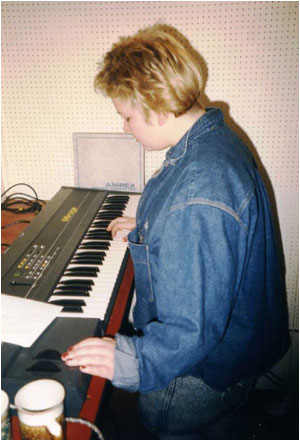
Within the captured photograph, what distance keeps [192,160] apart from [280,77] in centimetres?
128

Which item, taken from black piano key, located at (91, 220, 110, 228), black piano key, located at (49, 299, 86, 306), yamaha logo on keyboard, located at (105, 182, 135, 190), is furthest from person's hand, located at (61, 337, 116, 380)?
yamaha logo on keyboard, located at (105, 182, 135, 190)

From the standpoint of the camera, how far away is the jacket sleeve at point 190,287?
2.93 ft

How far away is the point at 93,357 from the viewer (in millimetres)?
955

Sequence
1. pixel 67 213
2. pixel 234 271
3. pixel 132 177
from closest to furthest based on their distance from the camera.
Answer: pixel 234 271 → pixel 67 213 → pixel 132 177

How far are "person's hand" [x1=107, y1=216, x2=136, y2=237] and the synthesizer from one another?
30 millimetres

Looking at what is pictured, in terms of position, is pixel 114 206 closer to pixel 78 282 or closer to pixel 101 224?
pixel 101 224

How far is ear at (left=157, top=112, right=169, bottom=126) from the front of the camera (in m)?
1.10

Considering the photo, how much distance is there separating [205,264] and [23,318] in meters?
0.55

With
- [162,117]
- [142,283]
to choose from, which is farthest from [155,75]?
[142,283]

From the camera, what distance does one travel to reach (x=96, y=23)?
1.97 m

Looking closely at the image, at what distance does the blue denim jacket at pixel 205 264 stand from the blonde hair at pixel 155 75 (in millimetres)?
98

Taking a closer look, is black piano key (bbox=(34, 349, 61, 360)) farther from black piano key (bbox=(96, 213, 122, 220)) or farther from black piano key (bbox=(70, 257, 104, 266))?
black piano key (bbox=(96, 213, 122, 220))

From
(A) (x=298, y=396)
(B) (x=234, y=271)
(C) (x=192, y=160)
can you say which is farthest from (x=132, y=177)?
(A) (x=298, y=396)

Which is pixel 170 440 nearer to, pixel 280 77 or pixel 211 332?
pixel 211 332
